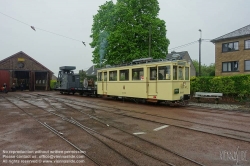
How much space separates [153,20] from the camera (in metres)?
21.8

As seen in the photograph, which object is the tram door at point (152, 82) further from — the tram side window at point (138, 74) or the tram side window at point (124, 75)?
the tram side window at point (124, 75)

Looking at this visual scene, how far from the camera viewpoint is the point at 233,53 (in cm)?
2556

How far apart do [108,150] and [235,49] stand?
84.1 ft

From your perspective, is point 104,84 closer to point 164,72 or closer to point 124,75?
point 124,75

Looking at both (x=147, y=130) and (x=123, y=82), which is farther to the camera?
(x=123, y=82)

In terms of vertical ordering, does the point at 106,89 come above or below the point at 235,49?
below

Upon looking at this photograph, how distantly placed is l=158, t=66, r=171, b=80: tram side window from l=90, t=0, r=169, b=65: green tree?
8031 millimetres

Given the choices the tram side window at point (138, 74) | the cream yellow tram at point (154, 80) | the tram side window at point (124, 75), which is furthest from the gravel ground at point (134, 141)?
the tram side window at point (124, 75)

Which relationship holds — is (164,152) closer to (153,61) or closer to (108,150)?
(108,150)

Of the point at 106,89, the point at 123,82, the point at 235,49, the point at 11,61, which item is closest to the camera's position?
the point at 123,82

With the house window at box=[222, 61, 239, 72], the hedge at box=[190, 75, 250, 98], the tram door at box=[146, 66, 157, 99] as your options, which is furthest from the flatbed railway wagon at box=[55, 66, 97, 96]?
the house window at box=[222, 61, 239, 72]

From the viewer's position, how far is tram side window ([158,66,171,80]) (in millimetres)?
12359

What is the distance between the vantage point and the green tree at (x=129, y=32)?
68.3 feet

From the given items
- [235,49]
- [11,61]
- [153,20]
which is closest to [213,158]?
[153,20]
